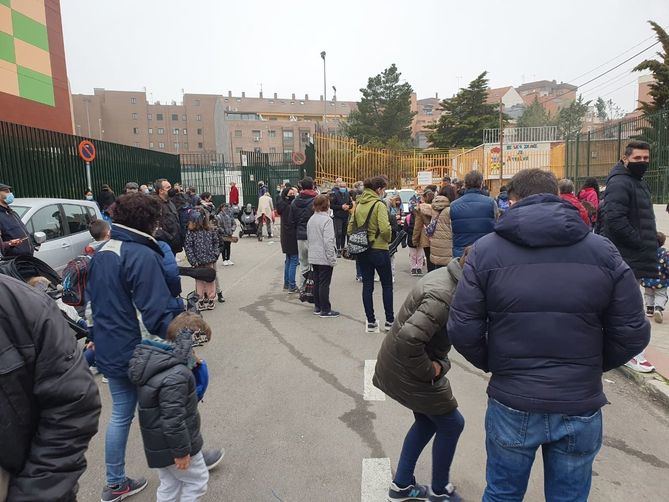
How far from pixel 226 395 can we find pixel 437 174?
2310 centimetres

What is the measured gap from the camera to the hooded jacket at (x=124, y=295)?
8.92 feet

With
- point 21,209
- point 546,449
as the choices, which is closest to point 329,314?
point 21,209

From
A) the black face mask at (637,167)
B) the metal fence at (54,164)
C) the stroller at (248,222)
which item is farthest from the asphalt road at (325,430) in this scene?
the stroller at (248,222)

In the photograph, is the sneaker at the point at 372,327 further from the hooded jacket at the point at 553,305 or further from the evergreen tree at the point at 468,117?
the evergreen tree at the point at 468,117

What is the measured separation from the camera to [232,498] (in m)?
2.99

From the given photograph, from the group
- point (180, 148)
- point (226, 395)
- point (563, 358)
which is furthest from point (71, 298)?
point (180, 148)

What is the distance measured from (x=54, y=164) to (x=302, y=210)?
26.2 ft

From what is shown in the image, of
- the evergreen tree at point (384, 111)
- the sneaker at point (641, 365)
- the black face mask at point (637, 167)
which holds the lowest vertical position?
the sneaker at point (641, 365)

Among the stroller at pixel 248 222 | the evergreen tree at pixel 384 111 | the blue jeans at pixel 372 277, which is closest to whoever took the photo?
the blue jeans at pixel 372 277

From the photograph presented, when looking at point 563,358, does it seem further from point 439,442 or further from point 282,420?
point 282,420

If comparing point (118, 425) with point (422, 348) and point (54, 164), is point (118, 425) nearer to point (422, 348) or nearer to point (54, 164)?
point (422, 348)

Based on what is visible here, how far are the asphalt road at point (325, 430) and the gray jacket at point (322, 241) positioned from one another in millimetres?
1029

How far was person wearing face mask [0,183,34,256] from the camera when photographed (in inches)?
236

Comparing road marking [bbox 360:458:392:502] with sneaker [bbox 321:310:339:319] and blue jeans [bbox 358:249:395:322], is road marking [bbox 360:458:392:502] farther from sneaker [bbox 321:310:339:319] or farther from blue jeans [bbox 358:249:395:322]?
sneaker [bbox 321:310:339:319]
